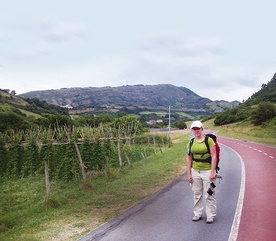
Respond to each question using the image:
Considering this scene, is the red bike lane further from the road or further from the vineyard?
the vineyard

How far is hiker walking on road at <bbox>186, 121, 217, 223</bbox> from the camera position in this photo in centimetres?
780

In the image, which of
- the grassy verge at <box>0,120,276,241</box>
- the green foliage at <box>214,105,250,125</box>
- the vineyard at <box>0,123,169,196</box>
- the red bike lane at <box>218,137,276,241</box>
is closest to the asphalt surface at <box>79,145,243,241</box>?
the red bike lane at <box>218,137,276,241</box>

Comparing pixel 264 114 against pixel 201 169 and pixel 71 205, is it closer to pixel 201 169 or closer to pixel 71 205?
pixel 71 205

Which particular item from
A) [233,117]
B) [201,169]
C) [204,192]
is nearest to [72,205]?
[204,192]

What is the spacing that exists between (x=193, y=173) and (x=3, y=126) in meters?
64.8

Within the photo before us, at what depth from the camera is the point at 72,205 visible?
10875 mm

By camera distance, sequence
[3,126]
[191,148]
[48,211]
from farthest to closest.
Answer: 1. [3,126]
2. [48,211]
3. [191,148]

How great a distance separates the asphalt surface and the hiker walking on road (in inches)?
14.3

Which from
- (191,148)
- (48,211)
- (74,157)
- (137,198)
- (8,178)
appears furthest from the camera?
(8,178)

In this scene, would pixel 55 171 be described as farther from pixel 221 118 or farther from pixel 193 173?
pixel 221 118

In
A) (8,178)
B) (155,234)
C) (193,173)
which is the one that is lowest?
(8,178)

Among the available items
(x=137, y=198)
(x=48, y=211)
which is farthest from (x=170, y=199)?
(x=48, y=211)

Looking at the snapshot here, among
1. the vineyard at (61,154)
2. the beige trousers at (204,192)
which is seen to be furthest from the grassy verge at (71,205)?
the beige trousers at (204,192)

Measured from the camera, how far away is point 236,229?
7.46m
